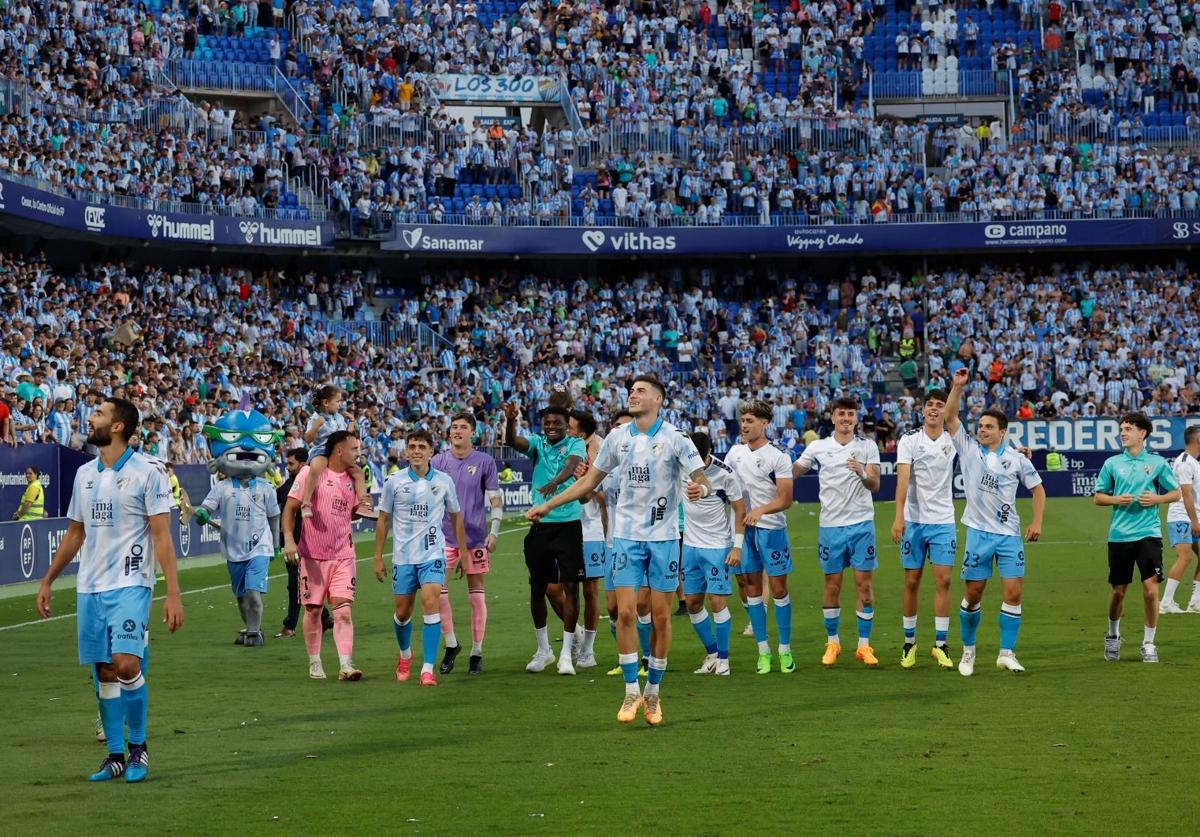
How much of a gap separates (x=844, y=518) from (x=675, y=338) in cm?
3908

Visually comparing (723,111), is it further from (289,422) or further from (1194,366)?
(289,422)

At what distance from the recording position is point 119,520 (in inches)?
379

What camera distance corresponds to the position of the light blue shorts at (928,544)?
1445 centimetres

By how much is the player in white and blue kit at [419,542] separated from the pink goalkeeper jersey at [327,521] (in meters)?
0.56

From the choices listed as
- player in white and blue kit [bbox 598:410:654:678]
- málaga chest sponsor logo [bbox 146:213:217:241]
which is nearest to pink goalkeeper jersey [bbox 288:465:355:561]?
player in white and blue kit [bbox 598:410:654:678]

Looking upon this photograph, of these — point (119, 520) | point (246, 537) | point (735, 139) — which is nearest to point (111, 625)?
point (119, 520)

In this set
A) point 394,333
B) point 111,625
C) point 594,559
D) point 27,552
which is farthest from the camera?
point 394,333

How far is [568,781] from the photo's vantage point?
941cm

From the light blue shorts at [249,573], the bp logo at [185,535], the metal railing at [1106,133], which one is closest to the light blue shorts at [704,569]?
the light blue shorts at [249,573]

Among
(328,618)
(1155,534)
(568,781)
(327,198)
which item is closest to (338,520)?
(328,618)

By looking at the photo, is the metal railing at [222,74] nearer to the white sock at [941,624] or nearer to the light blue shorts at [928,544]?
the light blue shorts at [928,544]

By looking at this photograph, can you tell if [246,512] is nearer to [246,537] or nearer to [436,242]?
[246,537]

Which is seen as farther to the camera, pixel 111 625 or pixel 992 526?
pixel 992 526

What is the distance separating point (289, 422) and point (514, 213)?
1743 cm
